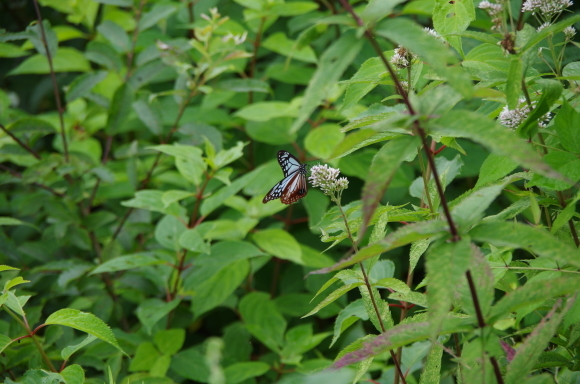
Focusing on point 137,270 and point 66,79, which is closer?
point 137,270

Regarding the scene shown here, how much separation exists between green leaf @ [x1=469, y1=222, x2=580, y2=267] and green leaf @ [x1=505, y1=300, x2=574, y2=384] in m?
0.11

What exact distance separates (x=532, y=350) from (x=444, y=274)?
21 centimetres

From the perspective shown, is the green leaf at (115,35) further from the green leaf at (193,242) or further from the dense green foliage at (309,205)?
the green leaf at (193,242)

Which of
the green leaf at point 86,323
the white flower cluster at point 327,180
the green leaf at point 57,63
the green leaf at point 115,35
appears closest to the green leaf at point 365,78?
the white flower cluster at point 327,180

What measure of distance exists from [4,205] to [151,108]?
0.87 m

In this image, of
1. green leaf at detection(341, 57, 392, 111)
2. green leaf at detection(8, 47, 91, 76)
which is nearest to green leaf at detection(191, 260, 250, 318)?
green leaf at detection(341, 57, 392, 111)

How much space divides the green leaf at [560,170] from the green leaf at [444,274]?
28 centimetres

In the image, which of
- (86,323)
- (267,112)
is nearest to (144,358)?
(86,323)

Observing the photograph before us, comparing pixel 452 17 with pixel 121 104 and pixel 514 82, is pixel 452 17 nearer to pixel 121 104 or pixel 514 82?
pixel 514 82

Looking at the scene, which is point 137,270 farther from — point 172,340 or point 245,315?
point 245,315

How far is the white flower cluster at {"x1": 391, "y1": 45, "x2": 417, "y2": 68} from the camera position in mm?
931

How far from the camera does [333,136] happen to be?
203 centimetres

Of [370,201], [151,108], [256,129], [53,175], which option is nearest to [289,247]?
[256,129]

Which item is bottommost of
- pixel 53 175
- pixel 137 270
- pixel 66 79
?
pixel 137 270
